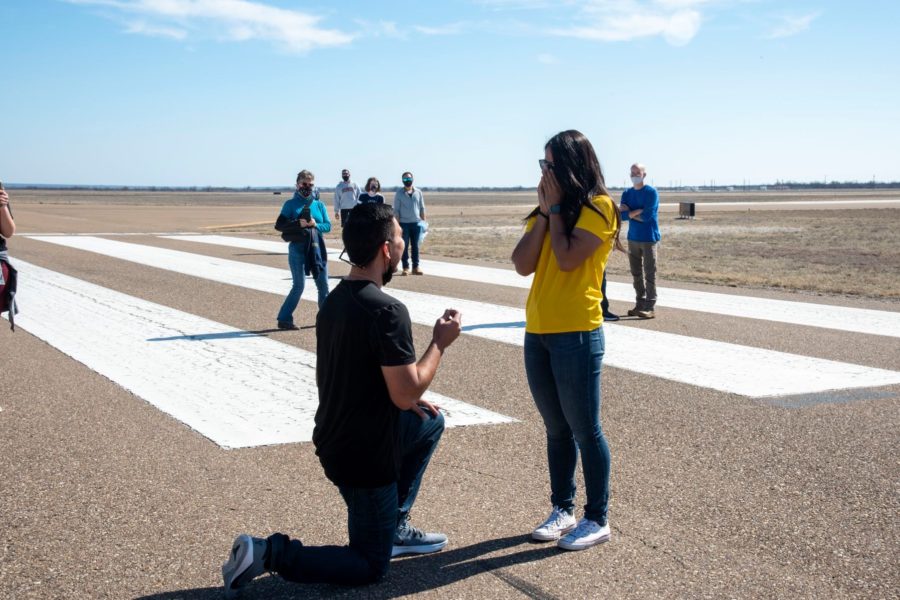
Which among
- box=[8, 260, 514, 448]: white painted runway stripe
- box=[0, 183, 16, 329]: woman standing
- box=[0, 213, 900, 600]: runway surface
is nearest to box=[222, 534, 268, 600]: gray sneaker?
box=[0, 213, 900, 600]: runway surface

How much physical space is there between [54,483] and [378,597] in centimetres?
229

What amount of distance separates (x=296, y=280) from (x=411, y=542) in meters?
6.53

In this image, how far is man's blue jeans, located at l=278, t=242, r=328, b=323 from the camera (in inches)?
403

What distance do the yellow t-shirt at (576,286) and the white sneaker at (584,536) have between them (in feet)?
3.00

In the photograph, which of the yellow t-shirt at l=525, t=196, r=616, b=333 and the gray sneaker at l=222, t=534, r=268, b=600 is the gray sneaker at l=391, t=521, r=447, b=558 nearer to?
the gray sneaker at l=222, t=534, r=268, b=600

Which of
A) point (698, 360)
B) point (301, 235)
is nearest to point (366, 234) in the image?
point (698, 360)

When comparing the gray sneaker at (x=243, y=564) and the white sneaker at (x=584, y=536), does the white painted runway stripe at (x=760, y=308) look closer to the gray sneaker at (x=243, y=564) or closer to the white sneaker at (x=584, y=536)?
the white sneaker at (x=584, y=536)

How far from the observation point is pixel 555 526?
427 cm

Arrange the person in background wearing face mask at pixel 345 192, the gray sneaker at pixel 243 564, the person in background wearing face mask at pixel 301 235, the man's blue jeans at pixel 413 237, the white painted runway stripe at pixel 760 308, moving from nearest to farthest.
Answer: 1. the gray sneaker at pixel 243 564
2. the person in background wearing face mask at pixel 301 235
3. the white painted runway stripe at pixel 760 308
4. the man's blue jeans at pixel 413 237
5. the person in background wearing face mask at pixel 345 192

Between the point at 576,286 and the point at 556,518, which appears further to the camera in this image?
the point at 556,518

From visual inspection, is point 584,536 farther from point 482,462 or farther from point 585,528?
point 482,462

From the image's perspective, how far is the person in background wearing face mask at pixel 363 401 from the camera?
3568 mm

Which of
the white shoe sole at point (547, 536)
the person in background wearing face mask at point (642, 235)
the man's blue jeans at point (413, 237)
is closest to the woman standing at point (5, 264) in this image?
the white shoe sole at point (547, 536)

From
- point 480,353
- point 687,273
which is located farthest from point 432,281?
point 480,353
